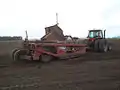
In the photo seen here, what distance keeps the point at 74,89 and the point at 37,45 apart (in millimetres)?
6556

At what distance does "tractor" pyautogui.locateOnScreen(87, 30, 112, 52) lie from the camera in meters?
17.1

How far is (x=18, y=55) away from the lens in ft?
45.1

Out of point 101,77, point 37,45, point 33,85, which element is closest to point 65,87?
point 33,85

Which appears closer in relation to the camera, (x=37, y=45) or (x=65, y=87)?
(x=65, y=87)

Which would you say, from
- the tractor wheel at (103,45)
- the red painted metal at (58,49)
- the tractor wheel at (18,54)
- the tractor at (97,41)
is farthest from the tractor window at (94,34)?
the tractor wheel at (18,54)

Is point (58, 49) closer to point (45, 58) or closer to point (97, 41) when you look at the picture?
point (45, 58)

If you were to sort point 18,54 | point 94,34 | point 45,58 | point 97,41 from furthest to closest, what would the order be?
point 94,34 < point 97,41 < point 18,54 < point 45,58

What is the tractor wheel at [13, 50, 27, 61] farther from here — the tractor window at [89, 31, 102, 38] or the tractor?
the tractor window at [89, 31, 102, 38]

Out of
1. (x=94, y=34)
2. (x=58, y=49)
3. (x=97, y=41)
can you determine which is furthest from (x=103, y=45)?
(x=58, y=49)

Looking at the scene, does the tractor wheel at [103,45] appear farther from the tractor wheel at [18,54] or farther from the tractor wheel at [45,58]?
the tractor wheel at [18,54]

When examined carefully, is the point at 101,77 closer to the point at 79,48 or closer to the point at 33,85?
the point at 33,85

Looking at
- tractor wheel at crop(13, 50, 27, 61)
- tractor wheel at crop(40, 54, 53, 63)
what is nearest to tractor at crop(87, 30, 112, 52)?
tractor wheel at crop(40, 54, 53, 63)

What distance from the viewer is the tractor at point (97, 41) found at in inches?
672

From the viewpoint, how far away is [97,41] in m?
17.0
